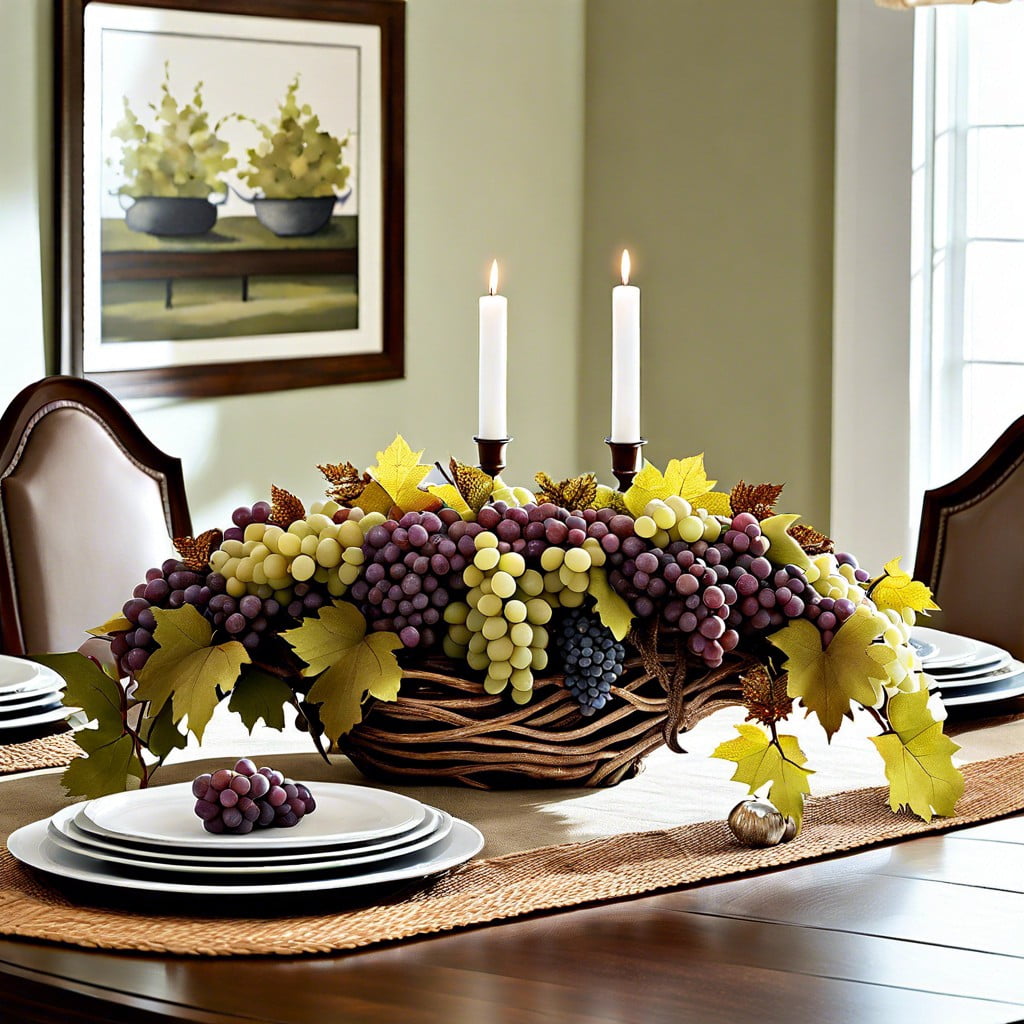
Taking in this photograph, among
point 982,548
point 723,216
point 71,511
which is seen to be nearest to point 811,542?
point 982,548

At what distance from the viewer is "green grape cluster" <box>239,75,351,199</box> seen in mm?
3334

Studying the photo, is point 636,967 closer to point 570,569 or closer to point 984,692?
point 570,569

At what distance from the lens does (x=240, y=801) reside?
42.1 inches

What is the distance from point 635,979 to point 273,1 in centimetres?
283

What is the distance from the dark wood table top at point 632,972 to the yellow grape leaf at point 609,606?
210 mm

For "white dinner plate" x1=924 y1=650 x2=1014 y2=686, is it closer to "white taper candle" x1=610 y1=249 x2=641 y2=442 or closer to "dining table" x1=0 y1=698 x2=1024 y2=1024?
"white taper candle" x1=610 y1=249 x2=641 y2=442

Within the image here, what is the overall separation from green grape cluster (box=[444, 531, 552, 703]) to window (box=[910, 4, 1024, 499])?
A: 246 cm

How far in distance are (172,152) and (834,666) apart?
2.31 m

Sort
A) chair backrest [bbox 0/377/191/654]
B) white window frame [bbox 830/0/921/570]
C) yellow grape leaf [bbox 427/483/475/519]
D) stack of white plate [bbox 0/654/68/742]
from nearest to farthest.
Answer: yellow grape leaf [bbox 427/483/475/519], stack of white plate [bbox 0/654/68/742], chair backrest [bbox 0/377/191/654], white window frame [bbox 830/0/921/570]

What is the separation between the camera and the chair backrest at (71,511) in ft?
7.77

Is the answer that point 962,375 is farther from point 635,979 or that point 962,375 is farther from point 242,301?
point 635,979

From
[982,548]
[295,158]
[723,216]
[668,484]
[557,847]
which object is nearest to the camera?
[557,847]

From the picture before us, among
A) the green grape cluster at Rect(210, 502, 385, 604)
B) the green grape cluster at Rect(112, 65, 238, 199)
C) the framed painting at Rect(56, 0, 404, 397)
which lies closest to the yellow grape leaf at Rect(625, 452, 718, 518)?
the green grape cluster at Rect(210, 502, 385, 604)

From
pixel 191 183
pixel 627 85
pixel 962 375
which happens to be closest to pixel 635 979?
pixel 191 183
